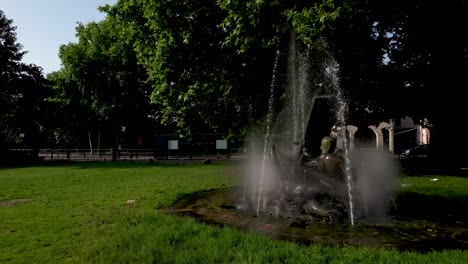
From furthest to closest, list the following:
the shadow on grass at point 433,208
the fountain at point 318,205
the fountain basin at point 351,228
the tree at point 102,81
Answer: the tree at point 102,81
the shadow on grass at point 433,208
the fountain at point 318,205
the fountain basin at point 351,228

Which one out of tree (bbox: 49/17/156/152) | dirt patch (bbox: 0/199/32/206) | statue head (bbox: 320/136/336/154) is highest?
tree (bbox: 49/17/156/152)

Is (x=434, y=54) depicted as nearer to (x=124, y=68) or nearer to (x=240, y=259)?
(x=240, y=259)

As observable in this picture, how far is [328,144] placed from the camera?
9969 millimetres

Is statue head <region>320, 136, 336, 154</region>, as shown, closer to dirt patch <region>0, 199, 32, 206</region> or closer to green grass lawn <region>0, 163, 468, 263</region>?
green grass lawn <region>0, 163, 468, 263</region>

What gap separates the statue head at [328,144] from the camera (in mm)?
9961

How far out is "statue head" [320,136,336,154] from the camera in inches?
392

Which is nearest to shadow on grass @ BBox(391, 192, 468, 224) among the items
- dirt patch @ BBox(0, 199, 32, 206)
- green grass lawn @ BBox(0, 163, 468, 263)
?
green grass lawn @ BBox(0, 163, 468, 263)

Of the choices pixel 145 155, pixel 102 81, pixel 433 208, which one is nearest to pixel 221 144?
pixel 145 155

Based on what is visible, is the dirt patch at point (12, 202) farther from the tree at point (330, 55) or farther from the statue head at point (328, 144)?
the statue head at point (328, 144)

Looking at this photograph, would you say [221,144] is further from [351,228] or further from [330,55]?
[351,228]

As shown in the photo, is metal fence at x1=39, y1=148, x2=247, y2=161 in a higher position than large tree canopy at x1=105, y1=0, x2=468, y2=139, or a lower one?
lower

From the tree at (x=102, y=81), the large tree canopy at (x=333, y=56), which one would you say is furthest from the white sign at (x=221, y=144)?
the large tree canopy at (x=333, y=56)

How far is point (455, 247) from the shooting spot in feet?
20.2

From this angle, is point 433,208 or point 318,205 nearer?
point 318,205
